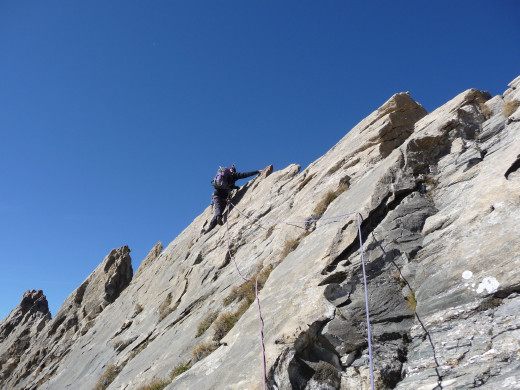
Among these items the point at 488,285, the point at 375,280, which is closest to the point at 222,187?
the point at 375,280

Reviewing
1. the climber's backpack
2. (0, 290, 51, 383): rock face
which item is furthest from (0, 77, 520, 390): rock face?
(0, 290, 51, 383): rock face

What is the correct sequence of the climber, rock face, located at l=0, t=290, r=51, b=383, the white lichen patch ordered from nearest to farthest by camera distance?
the white lichen patch → the climber → rock face, located at l=0, t=290, r=51, b=383

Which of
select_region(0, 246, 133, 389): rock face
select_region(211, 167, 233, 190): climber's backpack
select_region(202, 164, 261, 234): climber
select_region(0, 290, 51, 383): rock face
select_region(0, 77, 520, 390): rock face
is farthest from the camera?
select_region(0, 290, 51, 383): rock face

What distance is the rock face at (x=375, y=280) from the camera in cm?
621

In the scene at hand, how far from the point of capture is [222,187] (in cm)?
2312

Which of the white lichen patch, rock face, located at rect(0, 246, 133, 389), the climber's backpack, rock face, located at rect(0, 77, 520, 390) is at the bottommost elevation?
the white lichen patch

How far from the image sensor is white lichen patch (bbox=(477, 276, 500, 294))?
19.9 feet

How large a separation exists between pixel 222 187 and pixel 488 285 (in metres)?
18.2

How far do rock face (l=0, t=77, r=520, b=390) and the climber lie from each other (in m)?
4.30

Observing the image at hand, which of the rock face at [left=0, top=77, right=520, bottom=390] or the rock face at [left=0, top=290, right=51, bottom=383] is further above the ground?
the rock face at [left=0, top=290, right=51, bottom=383]

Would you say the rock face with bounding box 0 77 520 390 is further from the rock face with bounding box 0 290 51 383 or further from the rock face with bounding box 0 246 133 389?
the rock face with bounding box 0 290 51 383

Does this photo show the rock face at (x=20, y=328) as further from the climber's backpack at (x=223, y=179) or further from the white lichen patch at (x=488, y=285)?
the white lichen patch at (x=488, y=285)

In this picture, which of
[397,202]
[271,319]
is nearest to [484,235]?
[397,202]

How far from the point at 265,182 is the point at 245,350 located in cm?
1467
